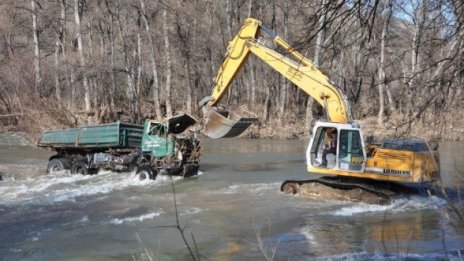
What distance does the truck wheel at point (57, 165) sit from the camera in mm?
20969

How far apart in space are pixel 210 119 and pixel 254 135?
20996 mm

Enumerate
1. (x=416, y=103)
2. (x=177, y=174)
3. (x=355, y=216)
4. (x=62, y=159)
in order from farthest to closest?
(x=62, y=159) → (x=177, y=174) → (x=355, y=216) → (x=416, y=103)

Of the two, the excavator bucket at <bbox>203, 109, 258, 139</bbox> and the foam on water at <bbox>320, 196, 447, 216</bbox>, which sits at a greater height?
the excavator bucket at <bbox>203, 109, 258, 139</bbox>

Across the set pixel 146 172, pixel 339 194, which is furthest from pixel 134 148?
pixel 339 194

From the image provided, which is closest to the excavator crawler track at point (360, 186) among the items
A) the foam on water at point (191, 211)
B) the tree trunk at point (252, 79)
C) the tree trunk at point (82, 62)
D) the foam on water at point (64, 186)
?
the foam on water at point (191, 211)

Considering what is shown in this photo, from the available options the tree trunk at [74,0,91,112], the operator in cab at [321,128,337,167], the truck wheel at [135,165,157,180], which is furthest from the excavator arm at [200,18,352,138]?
the tree trunk at [74,0,91,112]

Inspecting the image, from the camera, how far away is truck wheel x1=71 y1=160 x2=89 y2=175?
2022cm

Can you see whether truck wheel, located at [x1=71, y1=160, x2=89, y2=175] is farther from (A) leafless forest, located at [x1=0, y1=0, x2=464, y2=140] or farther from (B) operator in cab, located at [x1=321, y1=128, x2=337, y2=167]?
(A) leafless forest, located at [x1=0, y1=0, x2=464, y2=140]

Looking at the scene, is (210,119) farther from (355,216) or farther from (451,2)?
(451,2)

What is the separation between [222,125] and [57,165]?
8.10 meters

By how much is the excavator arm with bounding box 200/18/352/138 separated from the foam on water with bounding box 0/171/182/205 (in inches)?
122

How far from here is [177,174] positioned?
63.1 ft

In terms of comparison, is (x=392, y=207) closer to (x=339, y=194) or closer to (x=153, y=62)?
(x=339, y=194)

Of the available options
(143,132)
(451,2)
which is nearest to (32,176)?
(143,132)
